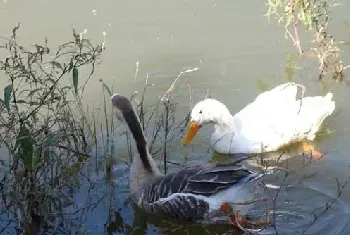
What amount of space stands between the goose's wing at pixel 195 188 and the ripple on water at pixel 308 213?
16.3 inches

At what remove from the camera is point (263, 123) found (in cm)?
650

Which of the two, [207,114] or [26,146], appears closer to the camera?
[26,146]

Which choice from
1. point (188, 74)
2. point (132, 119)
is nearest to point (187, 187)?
point (132, 119)

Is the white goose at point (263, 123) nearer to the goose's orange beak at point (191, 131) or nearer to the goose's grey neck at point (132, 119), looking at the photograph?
the goose's orange beak at point (191, 131)

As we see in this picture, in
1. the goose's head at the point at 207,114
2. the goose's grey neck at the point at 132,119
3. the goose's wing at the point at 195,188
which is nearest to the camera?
the goose's wing at the point at 195,188

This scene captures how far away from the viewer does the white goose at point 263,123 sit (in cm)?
638

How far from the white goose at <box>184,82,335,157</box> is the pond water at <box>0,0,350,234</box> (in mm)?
123

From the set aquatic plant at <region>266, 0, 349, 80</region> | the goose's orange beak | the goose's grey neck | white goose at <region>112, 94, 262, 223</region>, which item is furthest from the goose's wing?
aquatic plant at <region>266, 0, 349, 80</region>

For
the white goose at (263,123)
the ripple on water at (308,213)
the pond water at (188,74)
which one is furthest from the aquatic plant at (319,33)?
the ripple on water at (308,213)

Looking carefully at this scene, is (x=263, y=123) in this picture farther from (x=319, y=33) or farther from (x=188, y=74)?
(x=188, y=74)

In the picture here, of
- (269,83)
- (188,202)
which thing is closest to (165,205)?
(188,202)

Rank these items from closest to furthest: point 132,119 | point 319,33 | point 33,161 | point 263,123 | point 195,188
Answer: point 33,161 → point 195,188 → point 132,119 → point 263,123 → point 319,33

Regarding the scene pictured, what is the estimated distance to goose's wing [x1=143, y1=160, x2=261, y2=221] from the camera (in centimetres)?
491

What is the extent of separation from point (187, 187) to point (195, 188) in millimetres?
59
